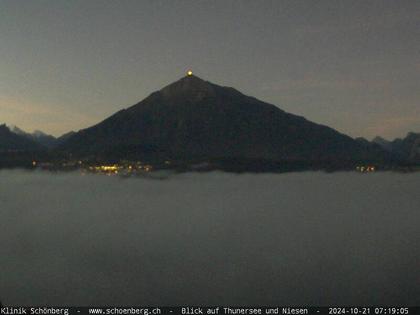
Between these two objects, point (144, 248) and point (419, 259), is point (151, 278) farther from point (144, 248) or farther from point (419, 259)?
point (419, 259)

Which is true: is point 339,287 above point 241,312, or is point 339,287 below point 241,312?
below

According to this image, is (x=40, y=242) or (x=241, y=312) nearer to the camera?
(x=241, y=312)

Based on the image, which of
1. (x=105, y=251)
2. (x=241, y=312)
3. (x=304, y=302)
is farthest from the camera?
(x=105, y=251)

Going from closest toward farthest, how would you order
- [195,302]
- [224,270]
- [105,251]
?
[195,302], [224,270], [105,251]

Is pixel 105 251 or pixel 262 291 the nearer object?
pixel 262 291

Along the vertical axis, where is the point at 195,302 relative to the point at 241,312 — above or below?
below

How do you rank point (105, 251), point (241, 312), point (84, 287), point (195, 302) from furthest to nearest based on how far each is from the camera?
point (105, 251) < point (84, 287) < point (195, 302) < point (241, 312)

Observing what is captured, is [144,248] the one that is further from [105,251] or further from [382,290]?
[382,290]

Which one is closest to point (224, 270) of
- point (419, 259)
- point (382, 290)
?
point (382, 290)

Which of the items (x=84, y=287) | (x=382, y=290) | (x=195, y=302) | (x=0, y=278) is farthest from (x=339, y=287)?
(x=0, y=278)
